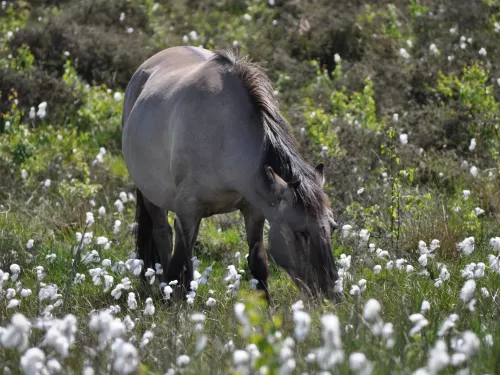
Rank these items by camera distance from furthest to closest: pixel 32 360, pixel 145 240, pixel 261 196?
pixel 145 240
pixel 261 196
pixel 32 360

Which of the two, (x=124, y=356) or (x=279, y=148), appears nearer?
(x=124, y=356)

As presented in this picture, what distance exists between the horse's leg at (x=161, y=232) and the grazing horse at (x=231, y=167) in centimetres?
37

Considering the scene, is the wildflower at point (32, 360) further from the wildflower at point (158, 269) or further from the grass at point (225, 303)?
the wildflower at point (158, 269)

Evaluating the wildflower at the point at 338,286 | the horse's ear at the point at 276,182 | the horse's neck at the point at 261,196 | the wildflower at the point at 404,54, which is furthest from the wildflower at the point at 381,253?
the wildflower at the point at 404,54

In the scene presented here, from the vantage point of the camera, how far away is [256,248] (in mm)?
6742

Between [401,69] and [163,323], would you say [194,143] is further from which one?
[401,69]

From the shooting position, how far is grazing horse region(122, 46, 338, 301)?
18.4ft

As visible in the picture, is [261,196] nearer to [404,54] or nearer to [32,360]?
[32,360]

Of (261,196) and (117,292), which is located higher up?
(261,196)

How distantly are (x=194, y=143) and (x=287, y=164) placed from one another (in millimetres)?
828

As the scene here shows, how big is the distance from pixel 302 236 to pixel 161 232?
2.62 m

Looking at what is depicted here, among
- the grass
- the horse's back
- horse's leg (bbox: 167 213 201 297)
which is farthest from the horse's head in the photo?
horse's leg (bbox: 167 213 201 297)

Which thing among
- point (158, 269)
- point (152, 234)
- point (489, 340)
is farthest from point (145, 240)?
point (489, 340)

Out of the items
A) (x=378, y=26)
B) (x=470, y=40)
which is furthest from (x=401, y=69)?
(x=378, y=26)
